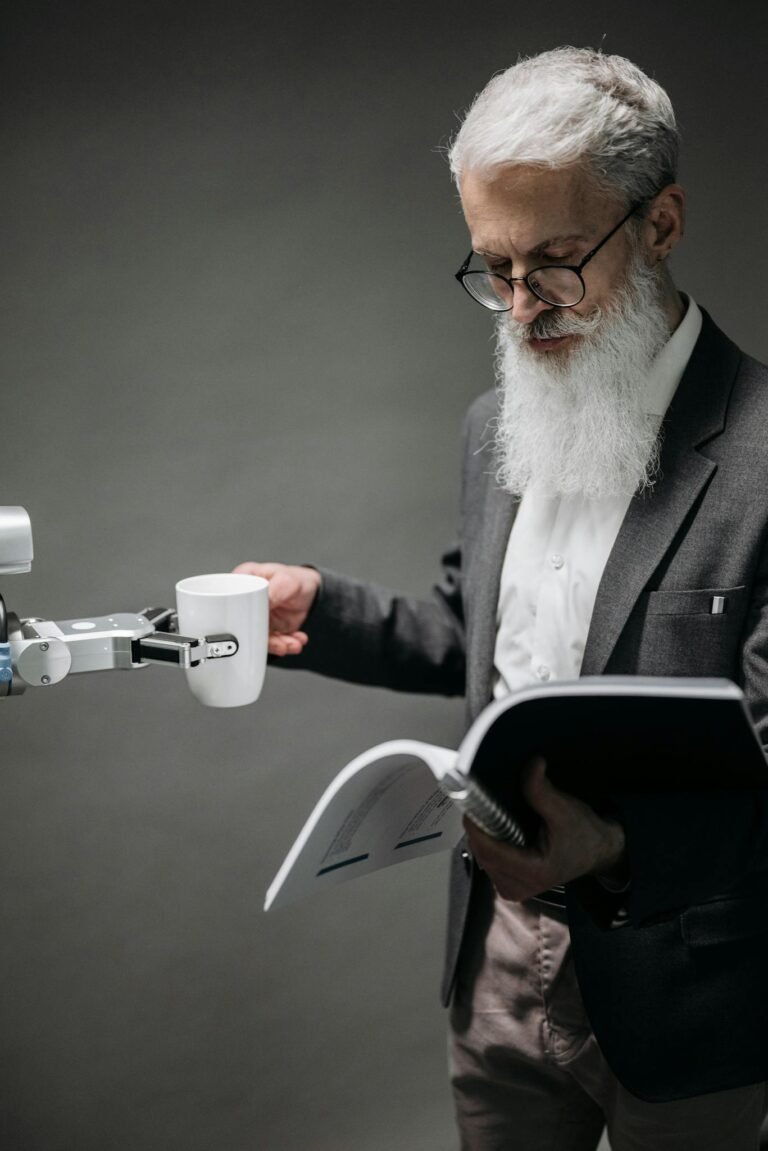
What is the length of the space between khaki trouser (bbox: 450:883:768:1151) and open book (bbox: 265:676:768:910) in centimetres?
29

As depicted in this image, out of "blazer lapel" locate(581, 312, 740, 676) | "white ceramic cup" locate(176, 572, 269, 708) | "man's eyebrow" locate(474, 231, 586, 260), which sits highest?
"man's eyebrow" locate(474, 231, 586, 260)

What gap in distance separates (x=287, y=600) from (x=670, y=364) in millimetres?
564

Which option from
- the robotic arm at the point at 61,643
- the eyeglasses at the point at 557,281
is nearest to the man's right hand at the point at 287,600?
the robotic arm at the point at 61,643

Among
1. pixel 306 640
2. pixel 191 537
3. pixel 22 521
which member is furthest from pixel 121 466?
pixel 22 521

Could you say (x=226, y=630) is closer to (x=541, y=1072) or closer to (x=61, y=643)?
(x=61, y=643)

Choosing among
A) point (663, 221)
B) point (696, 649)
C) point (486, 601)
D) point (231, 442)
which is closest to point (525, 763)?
point (696, 649)

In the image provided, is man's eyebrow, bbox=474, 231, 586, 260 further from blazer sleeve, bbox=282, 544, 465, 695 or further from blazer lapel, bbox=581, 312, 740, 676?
blazer sleeve, bbox=282, 544, 465, 695

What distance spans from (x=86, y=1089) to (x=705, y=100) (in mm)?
2062

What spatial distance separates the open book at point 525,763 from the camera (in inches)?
37.6

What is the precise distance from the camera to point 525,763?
108 centimetres

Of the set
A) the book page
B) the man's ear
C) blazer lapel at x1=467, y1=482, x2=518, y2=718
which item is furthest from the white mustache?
the book page

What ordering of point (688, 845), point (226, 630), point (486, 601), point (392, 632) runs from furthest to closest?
point (392, 632), point (486, 601), point (226, 630), point (688, 845)

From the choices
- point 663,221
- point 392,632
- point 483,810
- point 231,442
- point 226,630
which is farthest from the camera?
point 231,442

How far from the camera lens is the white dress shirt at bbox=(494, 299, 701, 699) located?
1423mm
